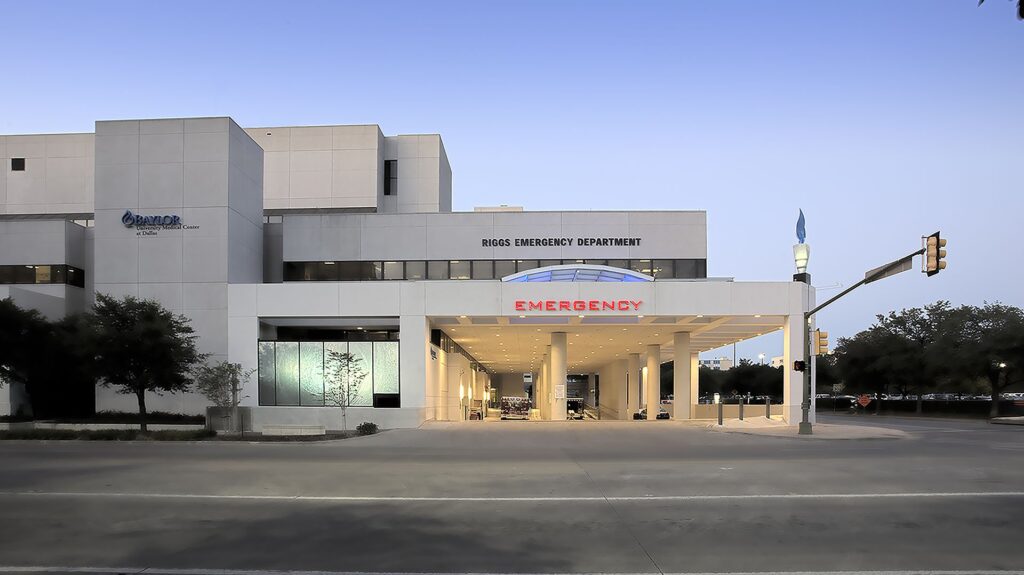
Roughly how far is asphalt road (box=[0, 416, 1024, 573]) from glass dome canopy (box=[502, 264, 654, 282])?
20421 mm

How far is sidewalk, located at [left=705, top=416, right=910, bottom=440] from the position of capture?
32181 mm

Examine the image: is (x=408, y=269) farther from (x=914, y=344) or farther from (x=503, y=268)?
(x=914, y=344)

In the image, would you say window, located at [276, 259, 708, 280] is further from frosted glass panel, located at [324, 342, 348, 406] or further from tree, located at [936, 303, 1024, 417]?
tree, located at [936, 303, 1024, 417]

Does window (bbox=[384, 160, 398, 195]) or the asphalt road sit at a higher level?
window (bbox=[384, 160, 398, 195])

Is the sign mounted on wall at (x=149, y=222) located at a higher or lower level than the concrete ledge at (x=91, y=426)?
higher

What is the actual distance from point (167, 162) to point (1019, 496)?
1594 inches

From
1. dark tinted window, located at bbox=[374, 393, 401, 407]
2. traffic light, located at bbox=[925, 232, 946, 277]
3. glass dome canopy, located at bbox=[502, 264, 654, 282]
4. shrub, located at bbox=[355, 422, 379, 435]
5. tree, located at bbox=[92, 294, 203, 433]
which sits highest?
glass dome canopy, located at bbox=[502, 264, 654, 282]

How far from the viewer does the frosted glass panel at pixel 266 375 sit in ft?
133

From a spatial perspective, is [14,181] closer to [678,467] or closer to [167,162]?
[167,162]

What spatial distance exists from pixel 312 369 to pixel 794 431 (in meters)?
23.0

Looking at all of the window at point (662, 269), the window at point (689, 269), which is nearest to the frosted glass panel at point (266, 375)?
the window at point (662, 269)

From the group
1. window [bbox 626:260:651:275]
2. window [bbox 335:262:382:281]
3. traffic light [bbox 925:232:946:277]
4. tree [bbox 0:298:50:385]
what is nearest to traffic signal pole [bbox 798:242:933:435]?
traffic light [bbox 925:232:946:277]

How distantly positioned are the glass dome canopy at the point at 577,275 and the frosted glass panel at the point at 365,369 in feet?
26.9

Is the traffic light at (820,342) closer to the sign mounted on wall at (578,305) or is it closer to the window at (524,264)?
the sign mounted on wall at (578,305)
